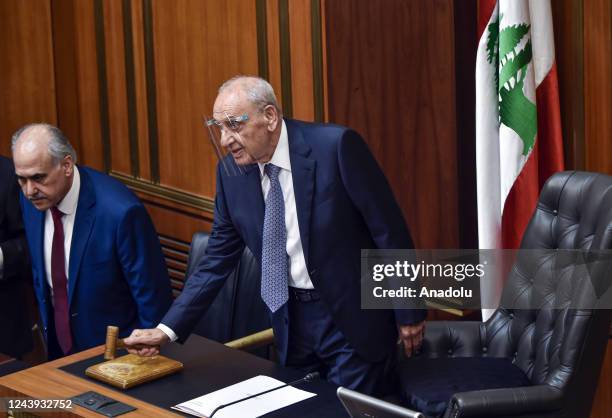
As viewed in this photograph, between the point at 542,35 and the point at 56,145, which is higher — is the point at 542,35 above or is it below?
above

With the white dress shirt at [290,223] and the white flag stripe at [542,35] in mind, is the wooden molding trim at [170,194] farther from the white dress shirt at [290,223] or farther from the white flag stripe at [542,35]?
the white flag stripe at [542,35]

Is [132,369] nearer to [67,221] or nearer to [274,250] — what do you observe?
[274,250]

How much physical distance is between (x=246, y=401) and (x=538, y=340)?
924mm

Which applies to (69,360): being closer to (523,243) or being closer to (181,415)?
(181,415)

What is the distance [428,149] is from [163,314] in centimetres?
113

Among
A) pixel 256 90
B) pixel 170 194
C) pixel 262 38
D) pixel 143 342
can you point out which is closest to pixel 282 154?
pixel 256 90

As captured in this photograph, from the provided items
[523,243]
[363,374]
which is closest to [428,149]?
[523,243]

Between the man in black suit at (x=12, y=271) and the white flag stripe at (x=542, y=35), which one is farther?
the man in black suit at (x=12, y=271)

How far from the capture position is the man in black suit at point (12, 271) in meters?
4.33

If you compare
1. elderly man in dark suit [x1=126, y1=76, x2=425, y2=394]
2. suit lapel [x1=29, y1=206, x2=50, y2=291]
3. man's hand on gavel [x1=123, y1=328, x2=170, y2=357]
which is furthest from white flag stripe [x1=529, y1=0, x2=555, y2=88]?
suit lapel [x1=29, y1=206, x2=50, y2=291]

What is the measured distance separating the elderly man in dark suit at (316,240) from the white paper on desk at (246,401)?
1.10ft

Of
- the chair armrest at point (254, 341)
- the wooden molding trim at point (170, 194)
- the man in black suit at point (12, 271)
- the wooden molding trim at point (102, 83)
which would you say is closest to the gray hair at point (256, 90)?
the chair armrest at point (254, 341)

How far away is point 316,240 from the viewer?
11.1ft

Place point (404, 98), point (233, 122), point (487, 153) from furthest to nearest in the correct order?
point (404, 98) → point (487, 153) → point (233, 122)
